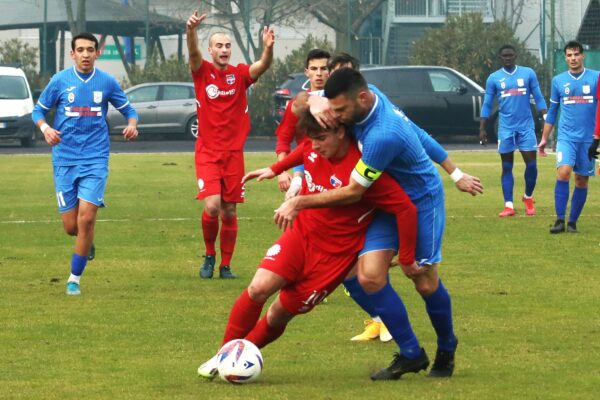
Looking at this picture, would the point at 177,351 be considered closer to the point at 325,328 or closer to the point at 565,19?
the point at 325,328

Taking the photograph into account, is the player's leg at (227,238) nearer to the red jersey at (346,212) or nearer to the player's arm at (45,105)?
the player's arm at (45,105)

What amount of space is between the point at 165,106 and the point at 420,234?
105 feet

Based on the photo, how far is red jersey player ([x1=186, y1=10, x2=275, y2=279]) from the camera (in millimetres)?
12812

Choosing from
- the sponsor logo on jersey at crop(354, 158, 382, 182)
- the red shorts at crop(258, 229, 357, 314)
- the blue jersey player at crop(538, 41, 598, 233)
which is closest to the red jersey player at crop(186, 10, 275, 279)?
the red shorts at crop(258, 229, 357, 314)

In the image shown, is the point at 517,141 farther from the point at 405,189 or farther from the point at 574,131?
the point at 405,189

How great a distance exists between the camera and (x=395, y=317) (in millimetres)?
7906

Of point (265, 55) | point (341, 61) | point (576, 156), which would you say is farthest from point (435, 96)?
point (341, 61)

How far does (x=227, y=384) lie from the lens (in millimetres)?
8023

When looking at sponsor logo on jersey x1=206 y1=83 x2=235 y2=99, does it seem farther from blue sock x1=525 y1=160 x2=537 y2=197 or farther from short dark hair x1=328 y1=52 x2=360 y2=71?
blue sock x1=525 y1=160 x2=537 y2=197

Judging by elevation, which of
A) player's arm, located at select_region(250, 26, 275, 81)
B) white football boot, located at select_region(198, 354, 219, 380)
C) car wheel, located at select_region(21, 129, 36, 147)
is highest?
player's arm, located at select_region(250, 26, 275, 81)

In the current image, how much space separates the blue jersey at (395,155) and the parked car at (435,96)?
94.5 feet

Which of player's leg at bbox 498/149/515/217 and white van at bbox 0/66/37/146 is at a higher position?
white van at bbox 0/66/37/146

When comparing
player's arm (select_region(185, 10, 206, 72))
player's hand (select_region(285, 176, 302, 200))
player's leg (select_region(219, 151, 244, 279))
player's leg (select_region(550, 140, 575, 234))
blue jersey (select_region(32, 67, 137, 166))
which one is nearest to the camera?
player's hand (select_region(285, 176, 302, 200))

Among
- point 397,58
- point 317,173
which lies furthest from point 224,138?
point 397,58
